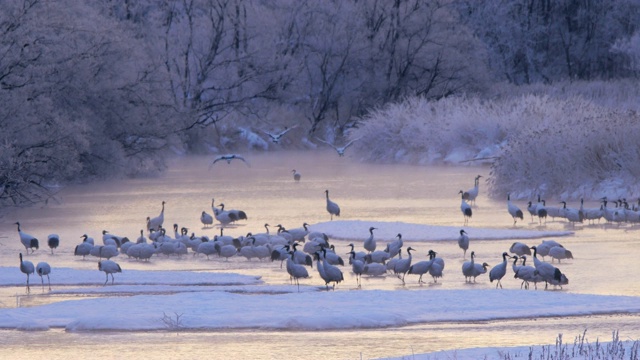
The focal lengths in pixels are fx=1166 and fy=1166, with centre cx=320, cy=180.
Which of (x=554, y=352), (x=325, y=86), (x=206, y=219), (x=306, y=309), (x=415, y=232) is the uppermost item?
(x=325, y=86)

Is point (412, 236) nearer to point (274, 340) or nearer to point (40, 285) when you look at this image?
point (40, 285)

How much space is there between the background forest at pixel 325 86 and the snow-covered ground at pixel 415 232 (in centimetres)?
675

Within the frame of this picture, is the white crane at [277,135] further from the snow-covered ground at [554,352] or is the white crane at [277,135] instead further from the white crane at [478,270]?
the snow-covered ground at [554,352]

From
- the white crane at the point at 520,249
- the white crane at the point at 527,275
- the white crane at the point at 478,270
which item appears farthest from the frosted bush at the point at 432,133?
the white crane at the point at 527,275

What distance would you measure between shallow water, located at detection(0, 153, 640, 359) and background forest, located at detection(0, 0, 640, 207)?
64.6 inches

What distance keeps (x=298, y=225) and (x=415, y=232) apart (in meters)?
3.21

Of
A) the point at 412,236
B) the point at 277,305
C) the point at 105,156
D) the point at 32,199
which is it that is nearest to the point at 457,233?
the point at 412,236

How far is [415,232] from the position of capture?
21438mm

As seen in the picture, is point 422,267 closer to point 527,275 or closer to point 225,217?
point 527,275

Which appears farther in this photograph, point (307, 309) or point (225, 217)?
point (225, 217)

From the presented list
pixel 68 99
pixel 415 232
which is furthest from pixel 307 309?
pixel 68 99

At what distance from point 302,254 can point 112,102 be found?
2224cm

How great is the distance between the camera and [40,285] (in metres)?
16.4

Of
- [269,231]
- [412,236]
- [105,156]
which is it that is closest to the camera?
[412,236]
